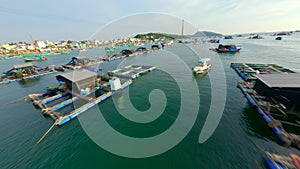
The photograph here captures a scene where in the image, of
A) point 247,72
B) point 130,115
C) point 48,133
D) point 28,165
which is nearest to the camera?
point 28,165

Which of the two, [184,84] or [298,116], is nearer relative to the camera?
[298,116]

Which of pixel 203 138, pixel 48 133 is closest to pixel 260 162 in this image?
pixel 203 138

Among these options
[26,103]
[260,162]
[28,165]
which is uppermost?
[26,103]

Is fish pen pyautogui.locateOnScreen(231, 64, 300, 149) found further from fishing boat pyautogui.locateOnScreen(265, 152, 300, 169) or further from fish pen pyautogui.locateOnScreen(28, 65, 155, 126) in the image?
fish pen pyautogui.locateOnScreen(28, 65, 155, 126)

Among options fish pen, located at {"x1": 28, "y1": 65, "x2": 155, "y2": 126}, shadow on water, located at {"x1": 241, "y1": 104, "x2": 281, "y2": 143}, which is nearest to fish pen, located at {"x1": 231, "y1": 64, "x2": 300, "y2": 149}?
shadow on water, located at {"x1": 241, "y1": 104, "x2": 281, "y2": 143}

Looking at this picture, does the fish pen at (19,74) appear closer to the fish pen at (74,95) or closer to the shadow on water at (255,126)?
the fish pen at (74,95)

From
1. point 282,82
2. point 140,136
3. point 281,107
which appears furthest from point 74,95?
point 281,107

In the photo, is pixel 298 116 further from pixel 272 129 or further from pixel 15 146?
pixel 15 146

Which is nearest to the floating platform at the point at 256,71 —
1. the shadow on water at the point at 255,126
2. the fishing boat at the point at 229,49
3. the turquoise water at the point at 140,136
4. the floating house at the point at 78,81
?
the turquoise water at the point at 140,136
